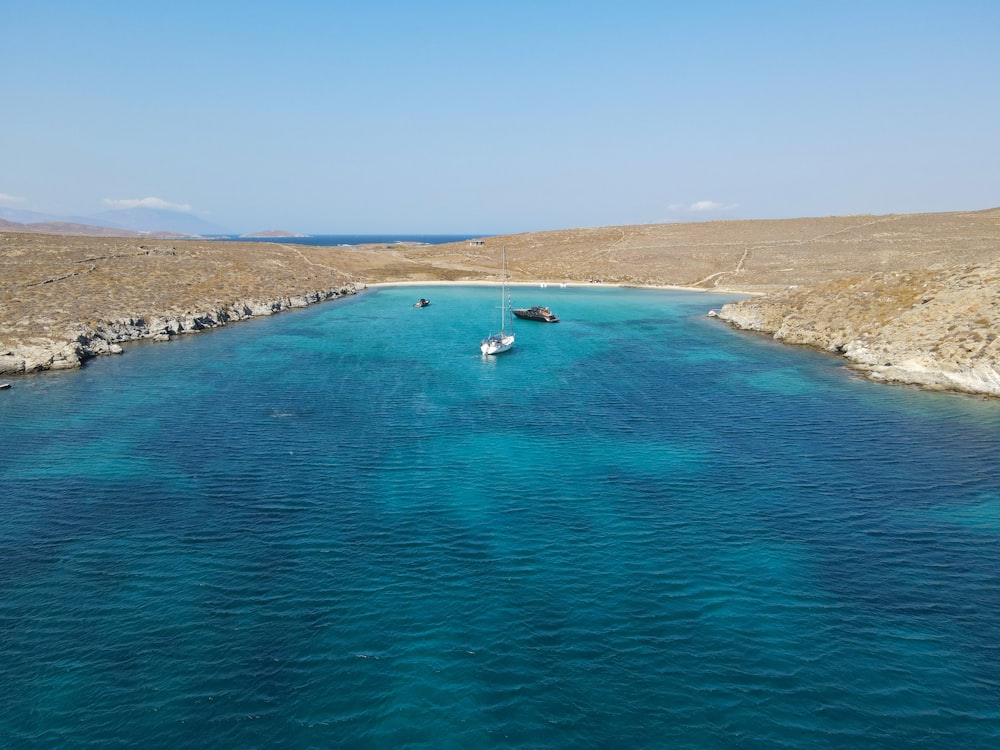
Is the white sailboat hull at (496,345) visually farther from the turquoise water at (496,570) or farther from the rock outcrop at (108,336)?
the rock outcrop at (108,336)

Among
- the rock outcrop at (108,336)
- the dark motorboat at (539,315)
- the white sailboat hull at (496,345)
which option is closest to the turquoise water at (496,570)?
the rock outcrop at (108,336)

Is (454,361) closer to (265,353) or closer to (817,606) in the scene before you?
(265,353)

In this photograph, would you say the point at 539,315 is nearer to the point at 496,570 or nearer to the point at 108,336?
the point at 108,336

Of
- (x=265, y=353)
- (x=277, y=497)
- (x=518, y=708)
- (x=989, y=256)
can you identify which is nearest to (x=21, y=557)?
(x=277, y=497)

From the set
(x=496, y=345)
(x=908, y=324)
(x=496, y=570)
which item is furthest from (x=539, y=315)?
Answer: (x=496, y=570)

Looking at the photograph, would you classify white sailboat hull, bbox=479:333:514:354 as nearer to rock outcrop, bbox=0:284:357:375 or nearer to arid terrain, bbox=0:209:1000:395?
arid terrain, bbox=0:209:1000:395

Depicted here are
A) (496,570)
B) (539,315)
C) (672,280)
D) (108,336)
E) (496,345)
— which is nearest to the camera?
(496,570)
